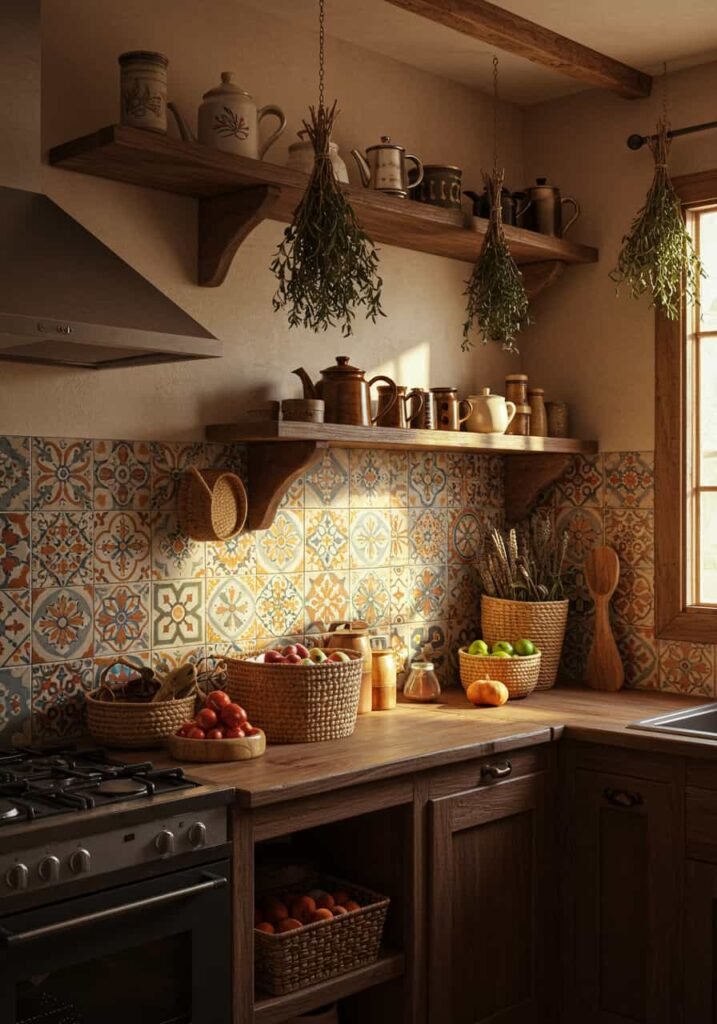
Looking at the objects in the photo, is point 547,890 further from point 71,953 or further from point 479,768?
point 71,953

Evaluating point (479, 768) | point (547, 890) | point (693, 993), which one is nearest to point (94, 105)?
point (479, 768)

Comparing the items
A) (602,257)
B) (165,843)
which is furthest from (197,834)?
(602,257)

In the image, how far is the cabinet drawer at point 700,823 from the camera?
2752 mm

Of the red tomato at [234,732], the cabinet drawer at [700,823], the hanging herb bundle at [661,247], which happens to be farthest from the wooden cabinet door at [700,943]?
the hanging herb bundle at [661,247]

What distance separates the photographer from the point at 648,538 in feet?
11.8

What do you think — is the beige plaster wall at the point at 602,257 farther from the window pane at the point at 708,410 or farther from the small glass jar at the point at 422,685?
the small glass jar at the point at 422,685

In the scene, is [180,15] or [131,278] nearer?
[131,278]

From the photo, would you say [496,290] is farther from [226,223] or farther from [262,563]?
[262,563]

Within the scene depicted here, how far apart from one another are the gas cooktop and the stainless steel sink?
122 centimetres

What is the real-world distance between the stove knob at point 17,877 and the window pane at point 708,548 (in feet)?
7.48

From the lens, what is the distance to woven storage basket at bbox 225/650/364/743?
8.99 feet

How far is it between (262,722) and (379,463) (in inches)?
38.7

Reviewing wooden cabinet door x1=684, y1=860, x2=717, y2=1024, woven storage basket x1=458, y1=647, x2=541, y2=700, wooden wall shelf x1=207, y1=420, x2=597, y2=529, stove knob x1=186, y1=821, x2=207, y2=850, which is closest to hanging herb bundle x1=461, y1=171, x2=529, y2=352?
wooden wall shelf x1=207, y1=420, x2=597, y2=529

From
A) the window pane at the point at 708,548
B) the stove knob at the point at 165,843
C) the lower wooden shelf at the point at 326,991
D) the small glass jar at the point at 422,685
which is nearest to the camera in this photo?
the stove knob at the point at 165,843
